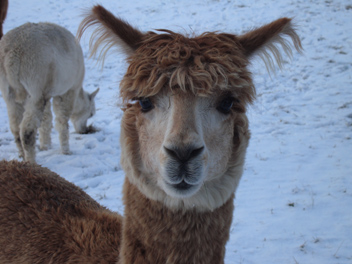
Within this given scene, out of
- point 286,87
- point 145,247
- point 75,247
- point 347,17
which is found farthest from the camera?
point 347,17

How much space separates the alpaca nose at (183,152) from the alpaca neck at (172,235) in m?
0.43

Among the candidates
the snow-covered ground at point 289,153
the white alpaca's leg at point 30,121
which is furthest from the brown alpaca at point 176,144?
the white alpaca's leg at point 30,121

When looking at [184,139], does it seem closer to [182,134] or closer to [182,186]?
[182,134]

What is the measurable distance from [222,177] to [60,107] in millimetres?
5567

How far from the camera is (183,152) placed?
176 cm

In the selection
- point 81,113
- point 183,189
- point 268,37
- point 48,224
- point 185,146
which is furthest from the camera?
point 81,113

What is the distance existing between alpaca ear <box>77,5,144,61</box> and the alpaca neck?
1.07 meters

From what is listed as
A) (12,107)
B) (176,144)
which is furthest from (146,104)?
(12,107)

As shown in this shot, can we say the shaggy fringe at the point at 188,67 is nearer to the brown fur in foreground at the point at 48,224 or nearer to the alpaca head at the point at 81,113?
the brown fur in foreground at the point at 48,224

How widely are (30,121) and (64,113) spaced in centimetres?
122

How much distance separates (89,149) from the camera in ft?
22.6

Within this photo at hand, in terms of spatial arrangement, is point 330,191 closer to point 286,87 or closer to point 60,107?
point 286,87

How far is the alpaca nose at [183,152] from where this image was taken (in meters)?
1.76

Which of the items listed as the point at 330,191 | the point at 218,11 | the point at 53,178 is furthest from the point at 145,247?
the point at 218,11
